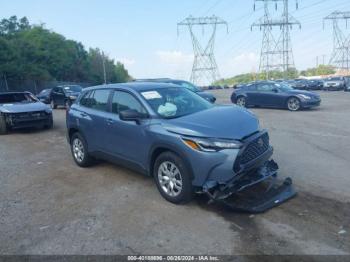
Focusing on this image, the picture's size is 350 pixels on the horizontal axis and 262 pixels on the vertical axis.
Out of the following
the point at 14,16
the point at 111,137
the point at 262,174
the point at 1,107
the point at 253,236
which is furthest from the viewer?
the point at 14,16

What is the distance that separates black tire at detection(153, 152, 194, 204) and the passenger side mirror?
2.32 feet

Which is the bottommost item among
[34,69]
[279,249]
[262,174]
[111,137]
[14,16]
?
[279,249]

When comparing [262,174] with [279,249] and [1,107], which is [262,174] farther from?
[1,107]

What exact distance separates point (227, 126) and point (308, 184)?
192 cm

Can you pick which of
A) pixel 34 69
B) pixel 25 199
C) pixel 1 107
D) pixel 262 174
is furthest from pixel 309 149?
pixel 34 69

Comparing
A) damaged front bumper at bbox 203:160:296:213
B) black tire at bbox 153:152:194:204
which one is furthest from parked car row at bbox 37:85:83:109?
damaged front bumper at bbox 203:160:296:213

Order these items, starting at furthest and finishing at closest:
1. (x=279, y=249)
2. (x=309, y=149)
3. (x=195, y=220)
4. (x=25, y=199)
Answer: (x=309, y=149), (x=25, y=199), (x=195, y=220), (x=279, y=249)

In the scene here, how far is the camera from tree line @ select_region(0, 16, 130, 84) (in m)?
34.1

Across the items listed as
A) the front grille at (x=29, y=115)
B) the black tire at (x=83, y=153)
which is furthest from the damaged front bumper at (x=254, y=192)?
the front grille at (x=29, y=115)

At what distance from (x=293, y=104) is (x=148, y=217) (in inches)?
533

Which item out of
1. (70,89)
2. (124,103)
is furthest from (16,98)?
(124,103)

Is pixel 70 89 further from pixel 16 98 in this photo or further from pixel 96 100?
pixel 96 100

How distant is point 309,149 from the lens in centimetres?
812

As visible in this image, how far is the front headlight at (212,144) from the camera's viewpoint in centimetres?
452
